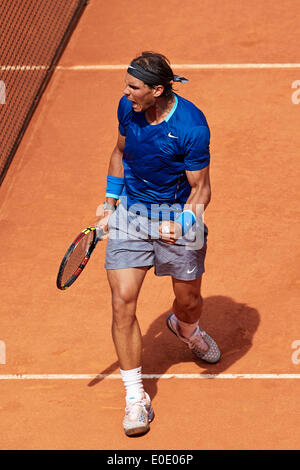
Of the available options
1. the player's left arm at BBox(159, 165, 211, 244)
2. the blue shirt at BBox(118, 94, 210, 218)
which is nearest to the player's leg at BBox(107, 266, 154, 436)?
the player's left arm at BBox(159, 165, 211, 244)

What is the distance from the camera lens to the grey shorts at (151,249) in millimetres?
6516

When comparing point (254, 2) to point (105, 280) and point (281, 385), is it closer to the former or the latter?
point (105, 280)

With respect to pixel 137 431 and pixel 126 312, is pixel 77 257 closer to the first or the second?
pixel 126 312

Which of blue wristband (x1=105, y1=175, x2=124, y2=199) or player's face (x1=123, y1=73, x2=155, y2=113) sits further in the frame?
blue wristband (x1=105, y1=175, x2=124, y2=199)

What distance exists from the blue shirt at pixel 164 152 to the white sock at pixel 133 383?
1.18m

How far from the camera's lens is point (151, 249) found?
6.58 metres

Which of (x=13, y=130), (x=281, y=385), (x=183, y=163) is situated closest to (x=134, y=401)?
(x=281, y=385)

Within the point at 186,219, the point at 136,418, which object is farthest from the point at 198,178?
the point at 136,418

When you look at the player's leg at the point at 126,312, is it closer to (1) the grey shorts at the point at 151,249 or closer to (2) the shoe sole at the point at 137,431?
(1) the grey shorts at the point at 151,249

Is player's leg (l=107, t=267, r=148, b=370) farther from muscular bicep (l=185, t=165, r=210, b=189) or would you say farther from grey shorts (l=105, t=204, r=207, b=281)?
muscular bicep (l=185, t=165, r=210, b=189)

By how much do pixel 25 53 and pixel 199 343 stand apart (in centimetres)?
658

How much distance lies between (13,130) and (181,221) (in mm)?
5069

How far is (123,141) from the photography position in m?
6.59

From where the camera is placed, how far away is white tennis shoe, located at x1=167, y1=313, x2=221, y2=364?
7.22 m
